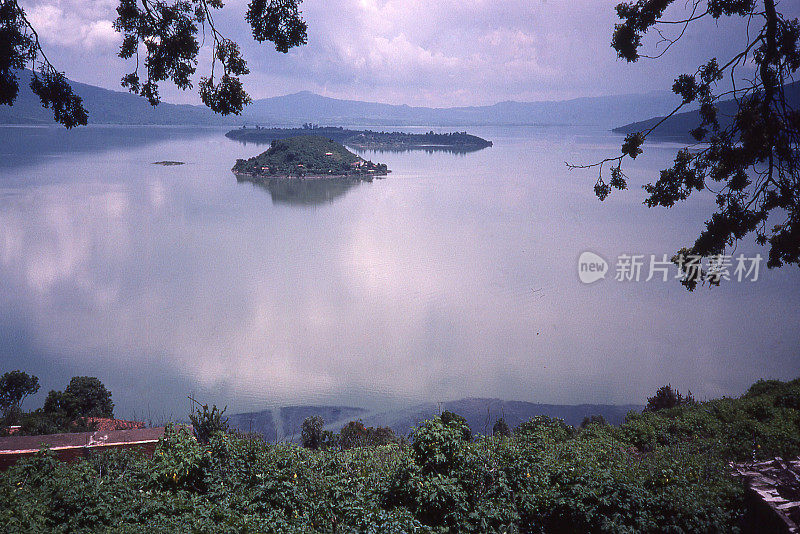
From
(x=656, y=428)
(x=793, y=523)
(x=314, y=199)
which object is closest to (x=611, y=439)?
(x=656, y=428)

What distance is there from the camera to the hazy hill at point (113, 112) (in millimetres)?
117350

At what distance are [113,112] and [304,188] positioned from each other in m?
129

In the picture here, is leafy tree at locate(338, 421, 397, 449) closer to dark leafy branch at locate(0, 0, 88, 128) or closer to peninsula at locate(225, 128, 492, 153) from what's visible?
dark leafy branch at locate(0, 0, 88, 128)

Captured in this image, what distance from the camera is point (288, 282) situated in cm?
1962

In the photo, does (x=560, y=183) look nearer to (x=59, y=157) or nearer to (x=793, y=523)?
(x=793, y=523)

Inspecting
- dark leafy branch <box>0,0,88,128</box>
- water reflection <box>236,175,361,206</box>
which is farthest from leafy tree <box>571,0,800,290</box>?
water reflection <box>236,175,361,206</box>

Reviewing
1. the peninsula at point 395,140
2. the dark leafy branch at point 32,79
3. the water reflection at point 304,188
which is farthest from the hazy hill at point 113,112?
the dark leafy branch at point 32,79

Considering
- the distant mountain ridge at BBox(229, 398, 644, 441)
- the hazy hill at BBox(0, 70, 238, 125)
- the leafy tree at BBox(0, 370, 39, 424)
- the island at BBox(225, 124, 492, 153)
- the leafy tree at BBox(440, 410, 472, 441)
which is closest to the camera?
the leafy tree at BBox(440, 410, 472, 441)

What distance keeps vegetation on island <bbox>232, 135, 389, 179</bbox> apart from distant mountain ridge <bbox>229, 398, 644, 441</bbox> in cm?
3999

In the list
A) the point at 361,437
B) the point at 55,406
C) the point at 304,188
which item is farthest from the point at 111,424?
the point at 304,188

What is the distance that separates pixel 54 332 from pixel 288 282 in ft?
24.6

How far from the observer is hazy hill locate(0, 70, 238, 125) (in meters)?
117

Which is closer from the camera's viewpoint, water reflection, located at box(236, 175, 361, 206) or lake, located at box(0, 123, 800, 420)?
lake, located at box(0, 123, 800, 420)

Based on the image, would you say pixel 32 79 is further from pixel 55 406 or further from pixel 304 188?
pixel 304 188
